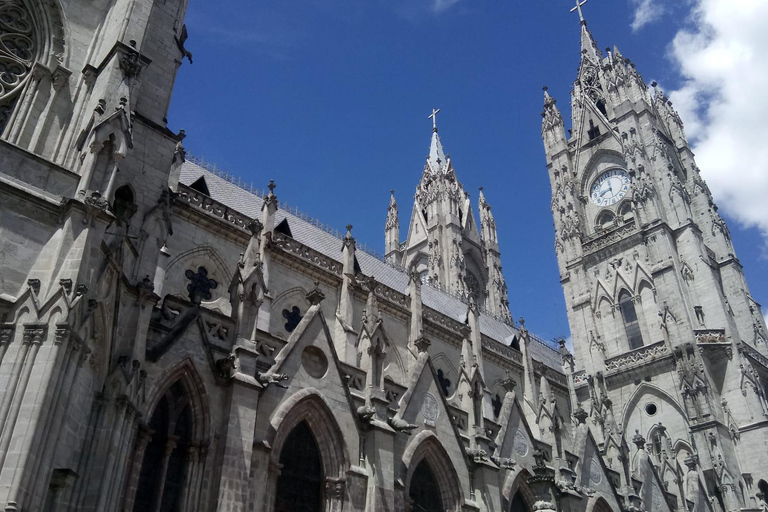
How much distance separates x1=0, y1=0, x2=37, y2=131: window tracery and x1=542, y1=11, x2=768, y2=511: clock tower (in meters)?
23.2

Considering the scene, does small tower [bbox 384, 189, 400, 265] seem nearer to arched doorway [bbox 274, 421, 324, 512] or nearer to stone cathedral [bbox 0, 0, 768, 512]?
stone cathedral [bbox 0, 0, 768, 512]

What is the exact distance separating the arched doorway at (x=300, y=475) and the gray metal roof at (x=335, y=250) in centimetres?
1068

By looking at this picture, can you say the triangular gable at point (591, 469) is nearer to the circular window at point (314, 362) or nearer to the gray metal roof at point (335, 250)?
the gray metal roof at point (335, 250)

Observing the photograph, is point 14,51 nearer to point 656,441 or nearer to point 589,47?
point 656,441

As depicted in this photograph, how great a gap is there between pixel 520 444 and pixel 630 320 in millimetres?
16191

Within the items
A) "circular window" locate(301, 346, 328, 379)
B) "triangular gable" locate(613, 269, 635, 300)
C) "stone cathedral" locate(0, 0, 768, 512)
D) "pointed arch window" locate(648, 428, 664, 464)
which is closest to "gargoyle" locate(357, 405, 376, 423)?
"stone cathedral" locate(0, 0, 768, 512)

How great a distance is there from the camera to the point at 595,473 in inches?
927

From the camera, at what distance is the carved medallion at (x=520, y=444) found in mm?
20672

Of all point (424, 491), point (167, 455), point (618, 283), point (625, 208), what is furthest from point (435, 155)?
point (167, 455)

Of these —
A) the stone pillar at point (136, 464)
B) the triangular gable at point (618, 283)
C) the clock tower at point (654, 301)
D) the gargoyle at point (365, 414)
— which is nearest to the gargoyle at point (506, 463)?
the gargoyle at point (365, 414)

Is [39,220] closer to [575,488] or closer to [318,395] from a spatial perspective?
[318,395]

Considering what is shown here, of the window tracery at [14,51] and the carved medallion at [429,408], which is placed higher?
the window tracery at [14,51]

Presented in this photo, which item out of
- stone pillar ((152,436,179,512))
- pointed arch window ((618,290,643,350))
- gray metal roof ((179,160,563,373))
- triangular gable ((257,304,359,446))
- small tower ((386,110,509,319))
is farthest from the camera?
small tower ((386,110,509,319))

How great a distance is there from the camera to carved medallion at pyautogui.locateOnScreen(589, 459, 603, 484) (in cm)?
2331
